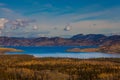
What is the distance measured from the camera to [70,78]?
335 ft

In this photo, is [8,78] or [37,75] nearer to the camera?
[8,78]

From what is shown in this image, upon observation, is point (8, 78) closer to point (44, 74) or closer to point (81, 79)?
point (44, 74)

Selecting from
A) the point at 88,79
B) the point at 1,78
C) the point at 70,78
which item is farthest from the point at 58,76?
the point at 1,78

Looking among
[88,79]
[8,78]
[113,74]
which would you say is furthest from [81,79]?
[8,78]

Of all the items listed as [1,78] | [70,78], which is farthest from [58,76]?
[1,78]

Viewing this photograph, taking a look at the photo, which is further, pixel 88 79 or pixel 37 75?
pixel 37 75

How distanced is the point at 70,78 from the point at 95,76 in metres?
9.02

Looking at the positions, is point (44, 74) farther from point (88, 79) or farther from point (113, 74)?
point (113, 74)

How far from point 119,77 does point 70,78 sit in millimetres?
16571

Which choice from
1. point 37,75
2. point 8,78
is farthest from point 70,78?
point 8,78

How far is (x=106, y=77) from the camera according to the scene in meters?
104

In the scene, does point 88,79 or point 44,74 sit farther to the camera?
point 44,74

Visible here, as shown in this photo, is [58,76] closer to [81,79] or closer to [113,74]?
[81,79]

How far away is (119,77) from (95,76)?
26.6 ft
